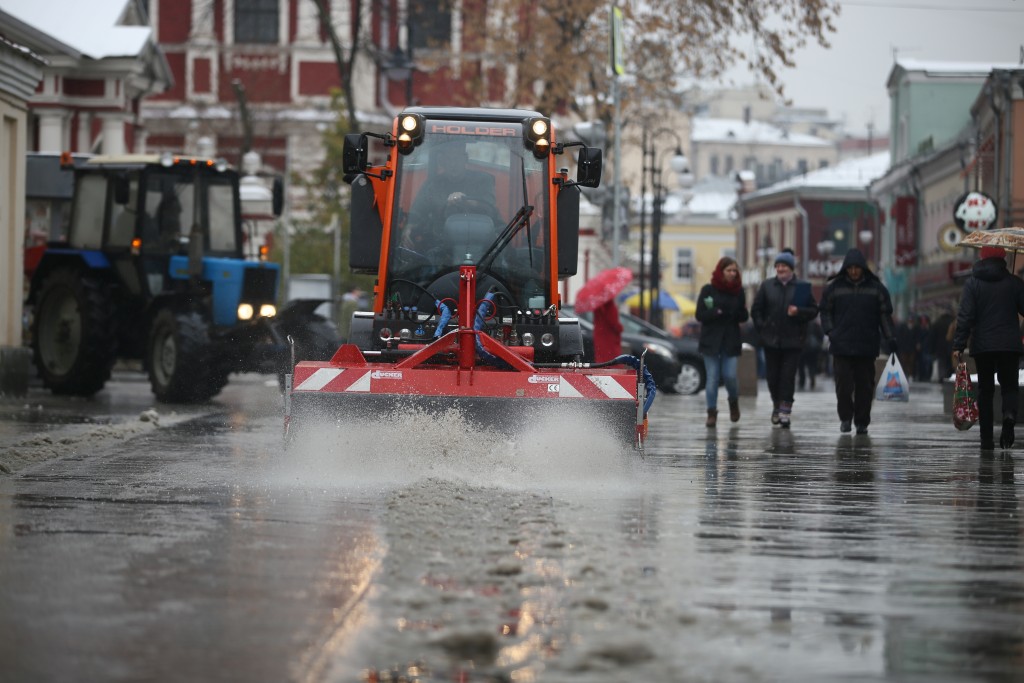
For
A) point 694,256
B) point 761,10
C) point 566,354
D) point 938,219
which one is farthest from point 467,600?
point 694,256

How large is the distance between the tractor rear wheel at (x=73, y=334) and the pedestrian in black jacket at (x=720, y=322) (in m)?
7.34

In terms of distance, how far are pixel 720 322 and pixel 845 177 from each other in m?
82.2

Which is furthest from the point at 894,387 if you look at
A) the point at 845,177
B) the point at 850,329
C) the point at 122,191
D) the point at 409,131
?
the point at 845,177

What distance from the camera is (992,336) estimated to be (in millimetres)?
16281

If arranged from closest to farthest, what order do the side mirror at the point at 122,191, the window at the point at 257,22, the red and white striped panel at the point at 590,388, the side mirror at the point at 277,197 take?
the red and white striped panel at the point at 590,388
the side mirror at the point at 122,191
the side mirror at the point at 277,197
the window at the point at 257,22

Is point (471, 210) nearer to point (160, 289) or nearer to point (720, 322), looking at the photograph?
point (720, 322)

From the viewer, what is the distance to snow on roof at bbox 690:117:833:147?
16588cm

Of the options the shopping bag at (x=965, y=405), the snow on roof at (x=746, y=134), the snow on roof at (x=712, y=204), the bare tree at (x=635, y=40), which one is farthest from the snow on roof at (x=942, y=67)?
the snow on roof at (x=746, y=134)

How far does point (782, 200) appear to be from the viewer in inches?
4033

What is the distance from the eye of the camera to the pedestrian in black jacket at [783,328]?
1973 centimetres

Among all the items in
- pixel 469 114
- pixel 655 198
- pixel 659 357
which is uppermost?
pixel 655 198

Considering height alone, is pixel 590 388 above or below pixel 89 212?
below

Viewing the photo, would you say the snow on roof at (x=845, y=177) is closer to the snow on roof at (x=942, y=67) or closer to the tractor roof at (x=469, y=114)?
the snow on roof at (x=942, y=67)

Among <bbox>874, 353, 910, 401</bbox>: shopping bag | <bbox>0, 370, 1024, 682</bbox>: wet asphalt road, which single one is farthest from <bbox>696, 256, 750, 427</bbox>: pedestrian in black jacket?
<bbox>0, 370, 1024, 682</bbox>: wet asphalt road
